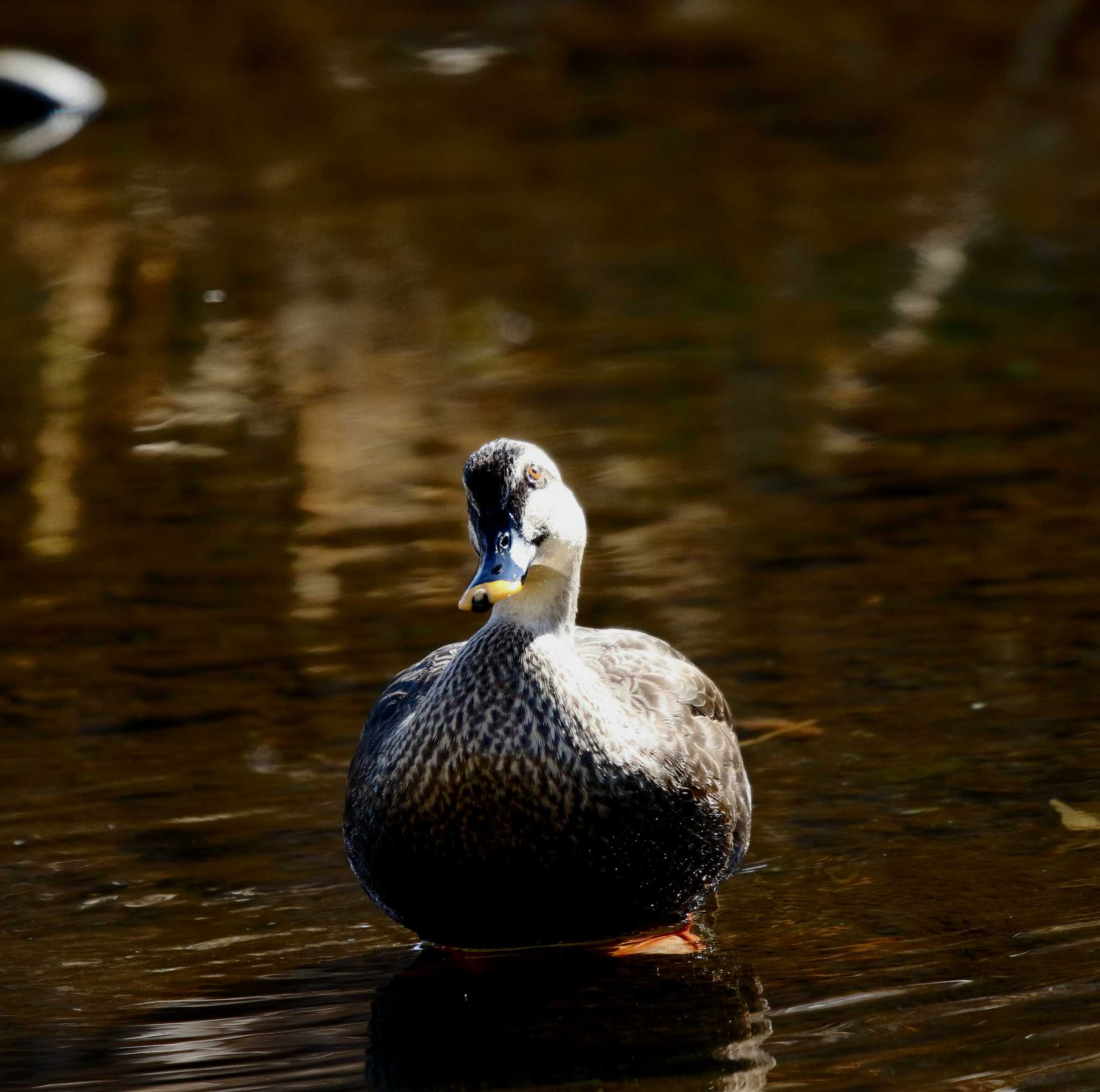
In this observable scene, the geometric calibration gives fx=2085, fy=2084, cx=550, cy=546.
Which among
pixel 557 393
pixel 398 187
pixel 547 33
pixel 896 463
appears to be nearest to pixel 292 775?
pixel 896 463

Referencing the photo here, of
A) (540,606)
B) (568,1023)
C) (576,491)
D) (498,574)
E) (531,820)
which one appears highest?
(498,574)

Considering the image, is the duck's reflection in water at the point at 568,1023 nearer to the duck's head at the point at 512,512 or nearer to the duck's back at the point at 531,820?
the duck's back at the point at 531,820

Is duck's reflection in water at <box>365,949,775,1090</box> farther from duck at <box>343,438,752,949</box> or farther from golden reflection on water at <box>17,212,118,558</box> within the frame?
golden reflection on water at <box>17,212,118,558</box>

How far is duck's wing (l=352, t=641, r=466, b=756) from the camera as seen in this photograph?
5564mm

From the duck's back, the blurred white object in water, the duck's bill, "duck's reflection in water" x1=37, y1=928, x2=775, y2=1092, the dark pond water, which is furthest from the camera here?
the blurred white object in water

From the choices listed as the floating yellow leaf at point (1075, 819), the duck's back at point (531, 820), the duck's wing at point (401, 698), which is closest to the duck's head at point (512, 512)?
the duck's back at point (531, 820)

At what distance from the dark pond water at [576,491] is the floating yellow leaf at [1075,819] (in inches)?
0.9

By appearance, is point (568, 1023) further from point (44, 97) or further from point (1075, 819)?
point (44, 97)

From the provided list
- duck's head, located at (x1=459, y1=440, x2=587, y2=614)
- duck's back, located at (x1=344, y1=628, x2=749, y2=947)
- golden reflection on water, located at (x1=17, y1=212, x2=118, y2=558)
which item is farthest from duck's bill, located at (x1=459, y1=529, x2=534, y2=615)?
golden reflection on water, located at (x1=17, y1=212, x2=118, y2=558)

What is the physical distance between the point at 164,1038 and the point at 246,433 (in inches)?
228

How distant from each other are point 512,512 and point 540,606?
327 mm

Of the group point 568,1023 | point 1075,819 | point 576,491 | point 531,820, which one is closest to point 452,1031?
point 568,1023

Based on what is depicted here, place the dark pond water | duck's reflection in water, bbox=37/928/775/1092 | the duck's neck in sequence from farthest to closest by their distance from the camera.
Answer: the duck's neck
the dark pond water
duck's reflection in water, bbox=37/928/775/1092

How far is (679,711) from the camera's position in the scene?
18.3ft
